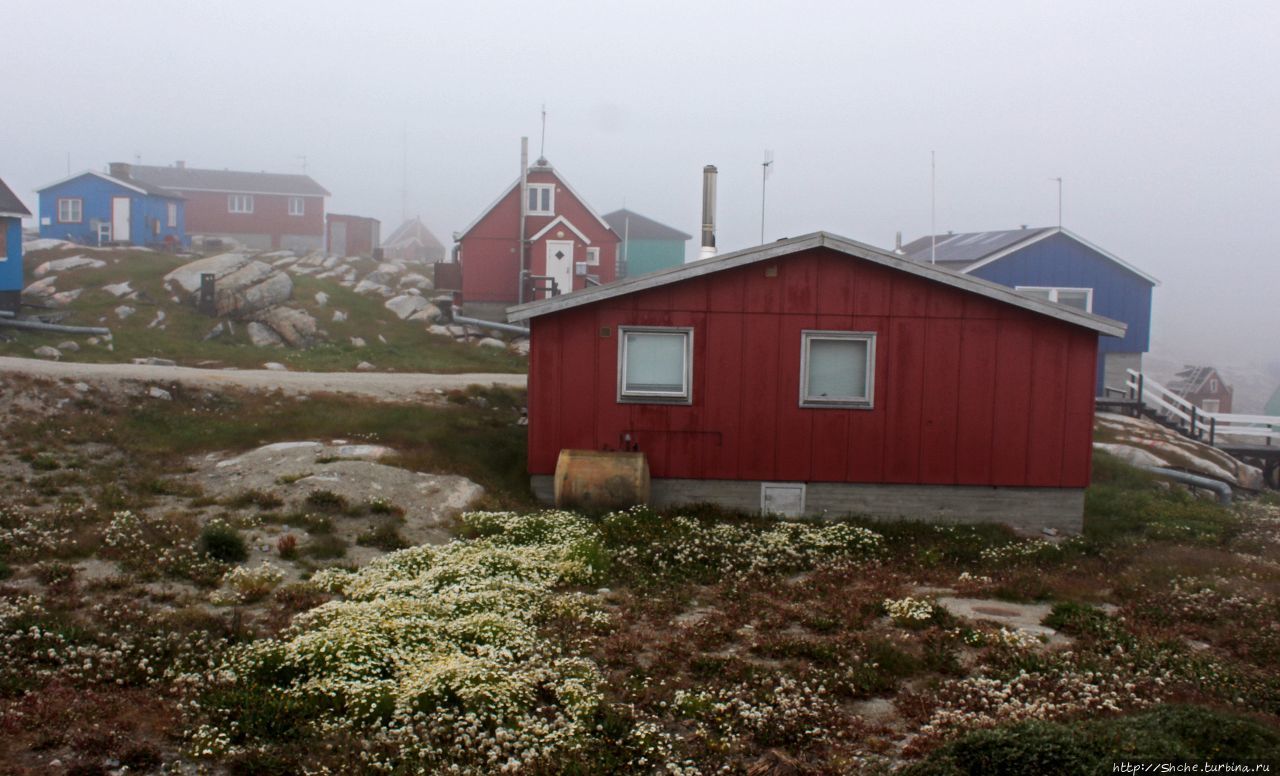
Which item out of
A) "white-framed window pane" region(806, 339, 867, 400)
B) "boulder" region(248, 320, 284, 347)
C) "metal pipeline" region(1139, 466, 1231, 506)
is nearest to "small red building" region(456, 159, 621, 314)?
"boulder" region(248, 320, 284, 347)

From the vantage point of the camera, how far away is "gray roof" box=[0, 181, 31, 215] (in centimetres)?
3900

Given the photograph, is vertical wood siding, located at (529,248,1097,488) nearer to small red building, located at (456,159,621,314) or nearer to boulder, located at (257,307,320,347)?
boulder, located at (257,307,320,347)

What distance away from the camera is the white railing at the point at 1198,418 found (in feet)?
128

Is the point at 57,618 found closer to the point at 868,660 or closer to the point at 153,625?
the point at 153,625

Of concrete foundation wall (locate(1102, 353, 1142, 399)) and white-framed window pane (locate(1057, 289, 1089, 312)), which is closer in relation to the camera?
white-framed window pane (locate(1057, 289, 1089, 312))

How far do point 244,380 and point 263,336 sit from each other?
14.0 m

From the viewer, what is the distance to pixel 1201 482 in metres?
26.3

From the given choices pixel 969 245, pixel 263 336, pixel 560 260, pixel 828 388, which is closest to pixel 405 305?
pixel 560 260

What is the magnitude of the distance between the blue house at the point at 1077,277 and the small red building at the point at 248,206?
52.9 meters

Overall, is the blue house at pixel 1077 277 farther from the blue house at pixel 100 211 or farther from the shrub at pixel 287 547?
the blue house at pixel 100 211

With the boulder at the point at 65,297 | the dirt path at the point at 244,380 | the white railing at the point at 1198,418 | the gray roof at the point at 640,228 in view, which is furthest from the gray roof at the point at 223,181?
the white railing at the point at 1198,418

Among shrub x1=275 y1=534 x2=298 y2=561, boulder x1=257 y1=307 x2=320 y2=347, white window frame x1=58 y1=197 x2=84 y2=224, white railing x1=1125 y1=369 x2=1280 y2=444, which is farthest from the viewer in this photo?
white window frame x1=58 y1=197 x2=84 y2=224

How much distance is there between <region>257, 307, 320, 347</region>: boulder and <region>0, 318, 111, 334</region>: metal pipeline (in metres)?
6.02

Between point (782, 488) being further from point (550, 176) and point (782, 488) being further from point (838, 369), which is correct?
point (550, 176)
